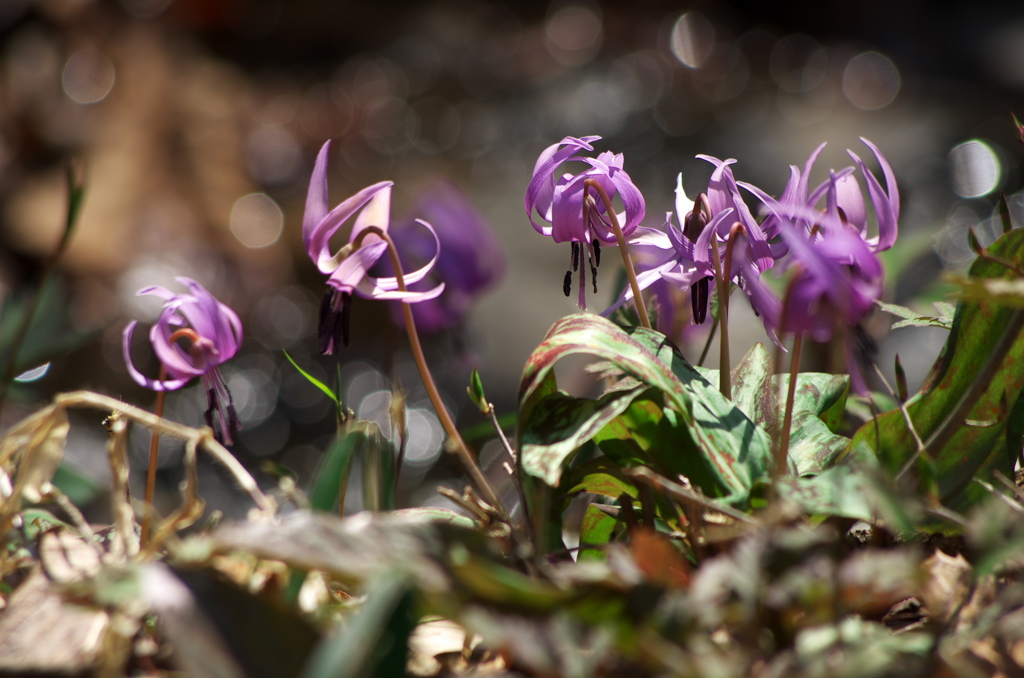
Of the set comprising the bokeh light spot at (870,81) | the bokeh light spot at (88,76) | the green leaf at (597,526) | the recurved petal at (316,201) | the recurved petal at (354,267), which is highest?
the bokeh light spot at (88,76)

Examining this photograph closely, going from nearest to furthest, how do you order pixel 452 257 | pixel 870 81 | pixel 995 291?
pixel 995 291, pixel 452 257, pixel 870 81

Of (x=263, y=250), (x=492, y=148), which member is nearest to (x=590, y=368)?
(x=263, y=250)

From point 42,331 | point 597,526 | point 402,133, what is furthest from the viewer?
point 402,133

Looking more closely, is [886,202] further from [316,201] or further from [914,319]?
[316,201]

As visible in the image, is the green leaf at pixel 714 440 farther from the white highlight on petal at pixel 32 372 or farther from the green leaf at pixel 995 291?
the white highlight on petal at pixel 32 372

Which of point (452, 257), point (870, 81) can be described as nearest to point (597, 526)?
point (452, 257)

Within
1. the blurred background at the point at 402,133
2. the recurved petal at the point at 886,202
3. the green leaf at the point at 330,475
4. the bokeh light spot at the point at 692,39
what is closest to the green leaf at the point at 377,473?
the green leaf at the point at 330,475
